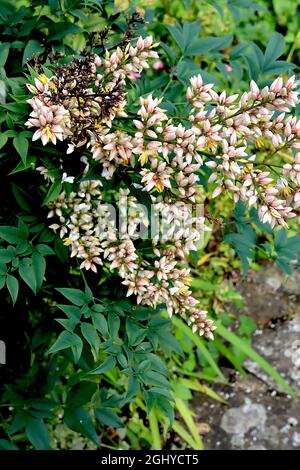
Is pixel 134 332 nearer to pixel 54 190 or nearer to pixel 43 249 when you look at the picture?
pixel 43 249

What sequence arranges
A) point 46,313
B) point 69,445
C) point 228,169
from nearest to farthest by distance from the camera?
point 228,169, point 46,313, point 69,445

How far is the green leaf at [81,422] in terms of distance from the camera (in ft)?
7.31

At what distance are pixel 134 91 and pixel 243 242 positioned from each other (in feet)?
1.93

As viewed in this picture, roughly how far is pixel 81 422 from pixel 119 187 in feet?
2.59

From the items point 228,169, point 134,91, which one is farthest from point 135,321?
point 134,91

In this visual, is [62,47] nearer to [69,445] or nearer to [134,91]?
[134,91]

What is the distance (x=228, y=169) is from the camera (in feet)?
5.27

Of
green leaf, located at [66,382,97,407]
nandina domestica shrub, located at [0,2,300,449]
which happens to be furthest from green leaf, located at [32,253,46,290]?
green leaf, located at [66,382,97,407]

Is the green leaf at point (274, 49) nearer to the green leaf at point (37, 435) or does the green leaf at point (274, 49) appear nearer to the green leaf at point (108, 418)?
the green leaf at point (108, 418)

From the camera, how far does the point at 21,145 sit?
1.66 metres

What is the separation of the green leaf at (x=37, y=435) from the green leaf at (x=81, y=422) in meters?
0.09

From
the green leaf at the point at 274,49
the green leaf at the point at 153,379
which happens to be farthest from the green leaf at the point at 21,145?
the green leaf at the point at 274,49

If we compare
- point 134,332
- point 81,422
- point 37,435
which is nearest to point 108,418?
point 81,422

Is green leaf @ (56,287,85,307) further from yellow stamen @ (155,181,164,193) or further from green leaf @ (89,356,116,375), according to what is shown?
yellow stamen @ (155,181,164,193)
